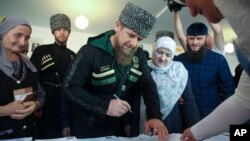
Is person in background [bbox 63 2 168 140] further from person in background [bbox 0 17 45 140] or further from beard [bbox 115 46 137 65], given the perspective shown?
person in background [bbox 0 17 45 140]

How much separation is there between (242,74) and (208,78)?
121 centimetres

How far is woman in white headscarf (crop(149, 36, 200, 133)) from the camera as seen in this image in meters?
2.03

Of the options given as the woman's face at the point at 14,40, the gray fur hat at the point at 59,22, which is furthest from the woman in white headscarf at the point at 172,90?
the gray fur hat at the point at 59,22

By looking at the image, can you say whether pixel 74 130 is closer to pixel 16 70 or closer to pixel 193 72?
pixel 16 70

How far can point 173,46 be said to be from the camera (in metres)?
2.23

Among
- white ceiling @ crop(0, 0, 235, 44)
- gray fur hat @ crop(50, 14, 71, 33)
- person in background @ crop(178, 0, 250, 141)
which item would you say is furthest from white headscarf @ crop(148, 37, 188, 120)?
white ceiling @ crop(0, 0, 235, 44)

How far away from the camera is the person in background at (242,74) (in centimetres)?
61

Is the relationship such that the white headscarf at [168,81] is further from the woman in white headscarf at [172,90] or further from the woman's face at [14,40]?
the woman's face at [14,40]

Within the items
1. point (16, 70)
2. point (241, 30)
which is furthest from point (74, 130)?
point (241, 30)

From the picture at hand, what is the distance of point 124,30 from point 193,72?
33.2 inches

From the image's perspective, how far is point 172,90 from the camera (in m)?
2.05

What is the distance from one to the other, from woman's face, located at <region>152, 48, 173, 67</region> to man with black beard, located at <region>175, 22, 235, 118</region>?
0.28m

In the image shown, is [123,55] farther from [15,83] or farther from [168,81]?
[15,83]

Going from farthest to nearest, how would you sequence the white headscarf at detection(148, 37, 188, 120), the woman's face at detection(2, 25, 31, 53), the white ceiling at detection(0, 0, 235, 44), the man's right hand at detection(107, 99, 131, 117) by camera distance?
1. the white ceiling at detection(0, 0, 235, 44)
2. the white headscarf at detection(148, 37, 188, 120)
3. the woman's face at detection(2, 25, 31, 53)
4. the man's right hand at detection(107, 99, 131, 117)
